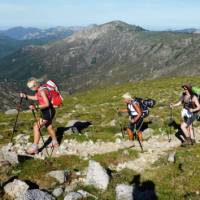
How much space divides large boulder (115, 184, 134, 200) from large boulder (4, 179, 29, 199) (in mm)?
3777

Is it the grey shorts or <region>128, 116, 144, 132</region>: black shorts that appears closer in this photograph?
the grey shorts

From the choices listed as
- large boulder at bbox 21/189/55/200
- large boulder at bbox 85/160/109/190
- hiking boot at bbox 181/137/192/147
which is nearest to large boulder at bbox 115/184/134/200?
large boulder at bbox 85/160/109/190

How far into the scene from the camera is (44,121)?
62.8 ft

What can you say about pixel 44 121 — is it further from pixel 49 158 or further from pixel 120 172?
pixel 120 172

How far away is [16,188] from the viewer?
14.2 m

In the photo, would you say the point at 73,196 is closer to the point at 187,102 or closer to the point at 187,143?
the point at 187,143

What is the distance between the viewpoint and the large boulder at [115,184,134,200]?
13.1 meters

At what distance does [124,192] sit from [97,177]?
6.10ft

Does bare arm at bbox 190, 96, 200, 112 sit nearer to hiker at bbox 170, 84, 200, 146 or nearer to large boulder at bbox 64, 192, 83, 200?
hiker at bbox 170, 84, 200, 146

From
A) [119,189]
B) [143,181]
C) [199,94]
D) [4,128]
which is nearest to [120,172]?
[143,181]

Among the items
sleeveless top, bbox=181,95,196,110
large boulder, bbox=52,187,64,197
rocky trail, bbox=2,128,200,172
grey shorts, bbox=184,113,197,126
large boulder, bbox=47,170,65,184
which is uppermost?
sleeveless top, bbox=181,95,196,110

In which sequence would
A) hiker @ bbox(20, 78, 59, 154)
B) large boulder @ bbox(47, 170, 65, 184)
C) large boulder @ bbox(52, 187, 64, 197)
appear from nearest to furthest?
1. large boulder @ bbox(52, 187, 64, 197)
2. large boulder @ bbox(47, 170, 65, 184)
3. hiker @ bbox(20, 78, 59, 154)

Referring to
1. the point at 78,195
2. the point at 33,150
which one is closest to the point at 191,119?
the point at 33,150

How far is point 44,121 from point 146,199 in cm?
789
